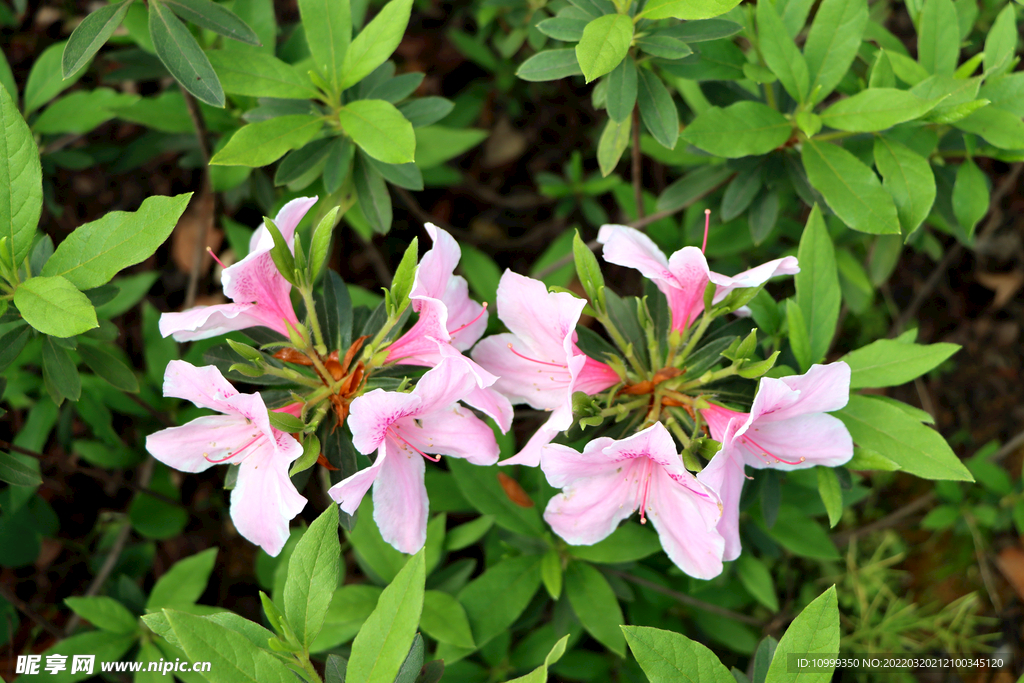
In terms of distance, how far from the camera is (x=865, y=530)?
2.67 metres

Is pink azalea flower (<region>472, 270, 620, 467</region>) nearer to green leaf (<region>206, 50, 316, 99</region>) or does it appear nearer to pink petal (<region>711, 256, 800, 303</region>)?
pink petal (<region>711, 256, 800, 303</region>)

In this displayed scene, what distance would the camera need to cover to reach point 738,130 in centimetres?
165

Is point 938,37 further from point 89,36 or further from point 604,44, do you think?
point 89,36

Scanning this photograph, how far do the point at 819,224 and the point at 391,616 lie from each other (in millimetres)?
1265

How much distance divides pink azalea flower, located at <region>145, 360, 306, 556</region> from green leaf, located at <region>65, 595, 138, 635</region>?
2.85 ft

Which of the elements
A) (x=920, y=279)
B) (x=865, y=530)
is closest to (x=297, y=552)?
(x=865, y=530)

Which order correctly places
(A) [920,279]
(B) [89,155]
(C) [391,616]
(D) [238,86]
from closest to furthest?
(C) [391,616]
(D) [238,86]
(B) [89,155]
(A) [920,279]

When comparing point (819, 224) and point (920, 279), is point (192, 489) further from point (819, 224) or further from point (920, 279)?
point (920, 279)

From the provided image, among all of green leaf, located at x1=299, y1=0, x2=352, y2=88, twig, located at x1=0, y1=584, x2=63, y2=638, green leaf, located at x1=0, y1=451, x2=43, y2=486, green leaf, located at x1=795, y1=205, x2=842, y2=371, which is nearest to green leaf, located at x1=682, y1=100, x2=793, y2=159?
green leaf, located at x1=795, y1=205, x2=842, y2=371

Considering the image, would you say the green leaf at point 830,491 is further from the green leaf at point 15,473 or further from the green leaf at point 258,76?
the green leaf at point 15,473

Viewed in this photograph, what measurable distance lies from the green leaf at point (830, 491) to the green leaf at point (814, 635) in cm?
25

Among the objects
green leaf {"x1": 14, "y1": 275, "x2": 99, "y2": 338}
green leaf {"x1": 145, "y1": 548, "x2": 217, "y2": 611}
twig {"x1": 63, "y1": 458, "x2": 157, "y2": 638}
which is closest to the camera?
green leaf {"x1": 14, "y1": 275, "x2": 99, "y2": 338}

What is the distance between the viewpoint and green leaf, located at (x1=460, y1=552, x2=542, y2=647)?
1.77m

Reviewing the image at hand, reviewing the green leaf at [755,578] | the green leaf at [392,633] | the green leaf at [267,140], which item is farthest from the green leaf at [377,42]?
the green leaf at [755,578]
